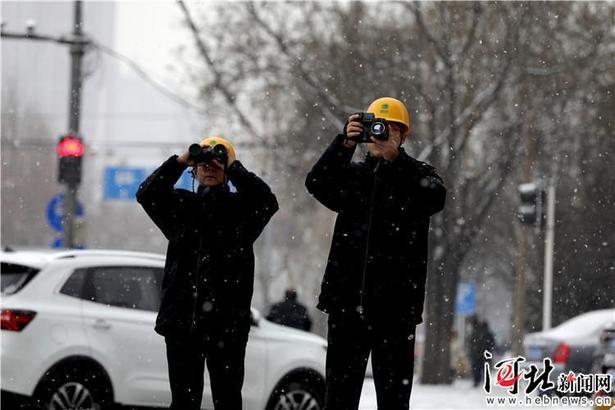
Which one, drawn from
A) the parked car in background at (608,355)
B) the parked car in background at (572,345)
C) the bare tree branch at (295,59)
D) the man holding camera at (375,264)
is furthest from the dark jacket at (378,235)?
the bare tree branch at (295,59)

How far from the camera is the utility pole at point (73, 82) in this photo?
834 inches

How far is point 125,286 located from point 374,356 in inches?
212

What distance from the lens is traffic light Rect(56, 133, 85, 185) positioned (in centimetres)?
2064

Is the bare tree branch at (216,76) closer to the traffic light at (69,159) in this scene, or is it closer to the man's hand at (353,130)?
the traffic light at (69,159)

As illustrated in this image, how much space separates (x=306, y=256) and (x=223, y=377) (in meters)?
57.4

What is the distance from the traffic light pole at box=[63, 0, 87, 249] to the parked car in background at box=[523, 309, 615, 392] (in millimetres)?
7117

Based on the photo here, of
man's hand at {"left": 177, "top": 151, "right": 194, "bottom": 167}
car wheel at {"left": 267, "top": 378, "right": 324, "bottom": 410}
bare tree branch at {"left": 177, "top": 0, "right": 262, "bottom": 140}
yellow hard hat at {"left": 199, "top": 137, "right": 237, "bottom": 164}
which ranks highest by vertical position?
bare tree branch at {"left": 177, "top": 0, "right": 262, "bottom": 140}

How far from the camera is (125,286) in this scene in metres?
11.5

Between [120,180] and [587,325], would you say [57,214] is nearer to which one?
[587,325]

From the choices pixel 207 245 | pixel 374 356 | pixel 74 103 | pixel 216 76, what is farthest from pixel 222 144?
pixel 216 76

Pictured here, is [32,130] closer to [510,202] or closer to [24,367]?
[510,202]

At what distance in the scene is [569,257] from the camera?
38781mm

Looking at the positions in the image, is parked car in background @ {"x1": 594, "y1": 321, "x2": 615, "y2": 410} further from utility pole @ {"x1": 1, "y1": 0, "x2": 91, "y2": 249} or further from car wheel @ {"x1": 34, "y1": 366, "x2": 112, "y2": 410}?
utility pole @ {"x1": 1, "y1": 0, "x2": 91, "y2": 249}

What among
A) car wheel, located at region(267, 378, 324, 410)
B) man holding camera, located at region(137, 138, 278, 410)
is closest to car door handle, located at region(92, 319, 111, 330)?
car wheel, located at region(267, 378, 324, 410)
